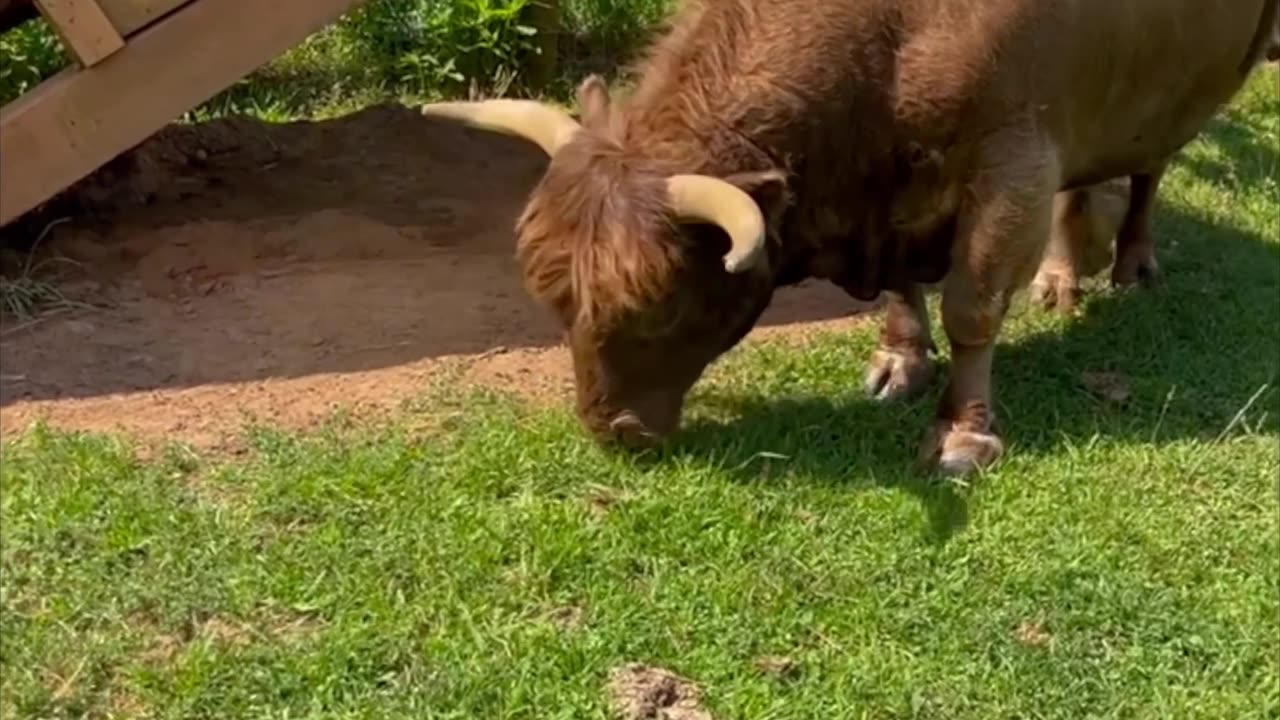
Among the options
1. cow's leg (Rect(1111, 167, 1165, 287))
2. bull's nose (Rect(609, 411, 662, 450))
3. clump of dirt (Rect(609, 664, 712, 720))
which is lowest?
cow's leg (Rect(1111, 167, 1165, 287))

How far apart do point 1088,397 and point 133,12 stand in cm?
373

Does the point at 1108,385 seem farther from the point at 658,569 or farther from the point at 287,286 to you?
the point at 287,286

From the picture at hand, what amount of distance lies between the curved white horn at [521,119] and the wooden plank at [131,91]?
97 centimetres

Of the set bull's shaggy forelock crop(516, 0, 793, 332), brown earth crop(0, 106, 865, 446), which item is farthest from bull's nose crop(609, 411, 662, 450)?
brown earth crop(0, 106, 865, 446)

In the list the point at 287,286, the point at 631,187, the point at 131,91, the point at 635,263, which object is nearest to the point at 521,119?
the point at 631,187

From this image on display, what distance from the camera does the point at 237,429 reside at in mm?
5840

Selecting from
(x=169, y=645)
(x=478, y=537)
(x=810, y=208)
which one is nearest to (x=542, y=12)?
(x=810, y=208)

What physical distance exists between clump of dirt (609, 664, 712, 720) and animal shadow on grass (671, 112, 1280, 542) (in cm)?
115

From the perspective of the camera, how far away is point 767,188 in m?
5.71

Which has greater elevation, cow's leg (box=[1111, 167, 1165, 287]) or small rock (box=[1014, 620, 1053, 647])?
small rock (box=[1014, 620, 1053, 647])

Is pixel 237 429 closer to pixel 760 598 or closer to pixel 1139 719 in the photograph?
pixel 760 598

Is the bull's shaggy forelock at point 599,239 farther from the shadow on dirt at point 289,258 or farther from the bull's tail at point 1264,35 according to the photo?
the bull's tail at point 1264,35

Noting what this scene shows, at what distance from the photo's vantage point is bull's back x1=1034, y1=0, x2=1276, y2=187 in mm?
6246

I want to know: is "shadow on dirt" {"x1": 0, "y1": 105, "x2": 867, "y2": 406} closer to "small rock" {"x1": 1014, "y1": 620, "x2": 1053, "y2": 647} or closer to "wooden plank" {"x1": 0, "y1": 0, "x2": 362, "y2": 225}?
"wooden plank" {"x1": 0, "y1": 0, "x2": 362, "y2": 225}
